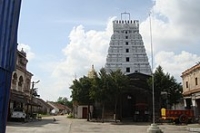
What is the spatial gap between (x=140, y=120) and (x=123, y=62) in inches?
1106

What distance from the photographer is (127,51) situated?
72625 mm

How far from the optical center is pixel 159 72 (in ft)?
150

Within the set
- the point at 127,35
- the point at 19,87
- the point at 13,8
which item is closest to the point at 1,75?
the point at 13,8

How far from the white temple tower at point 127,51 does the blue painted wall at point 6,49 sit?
58140 mm

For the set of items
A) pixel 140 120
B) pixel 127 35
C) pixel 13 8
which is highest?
pixel 127 35

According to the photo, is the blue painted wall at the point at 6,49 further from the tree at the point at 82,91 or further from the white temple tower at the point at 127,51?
the white temple tower at the point at 127,51

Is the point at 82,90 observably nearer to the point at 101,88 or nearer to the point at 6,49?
the point at 101,88

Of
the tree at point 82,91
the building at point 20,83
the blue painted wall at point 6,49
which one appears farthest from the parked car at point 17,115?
the blue painted wall at point 6,49

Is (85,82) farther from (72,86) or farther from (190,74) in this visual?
(190,74)

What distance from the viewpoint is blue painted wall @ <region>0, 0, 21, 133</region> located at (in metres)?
9.39

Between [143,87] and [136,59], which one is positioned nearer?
[143,87]

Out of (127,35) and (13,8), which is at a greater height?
(127,35)

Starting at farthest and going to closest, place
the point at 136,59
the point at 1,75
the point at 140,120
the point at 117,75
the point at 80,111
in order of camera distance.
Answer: the point at 136,59 → the point at 80,111 → the point at 140,120 → the point at 117,75 → the point at 1,75

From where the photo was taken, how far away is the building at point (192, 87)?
43.6 m
